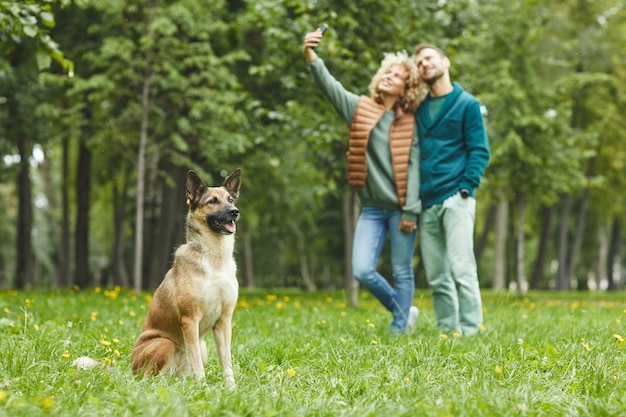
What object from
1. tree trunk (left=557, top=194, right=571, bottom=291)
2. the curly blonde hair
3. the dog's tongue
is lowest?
tree trunk (left=557, top=194, right=571, bottom=291)

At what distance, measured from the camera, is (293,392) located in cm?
363

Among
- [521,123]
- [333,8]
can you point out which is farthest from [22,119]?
[521,123]

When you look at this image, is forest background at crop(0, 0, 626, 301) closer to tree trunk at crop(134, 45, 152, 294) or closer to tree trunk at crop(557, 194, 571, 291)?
tree trunk at crop(134, 45, 152, 294)

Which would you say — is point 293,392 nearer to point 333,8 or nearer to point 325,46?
point 325,46

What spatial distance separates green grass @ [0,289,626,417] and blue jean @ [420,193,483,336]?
0.90 ft

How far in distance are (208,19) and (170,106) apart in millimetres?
2714

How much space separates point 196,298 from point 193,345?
29 centimetres

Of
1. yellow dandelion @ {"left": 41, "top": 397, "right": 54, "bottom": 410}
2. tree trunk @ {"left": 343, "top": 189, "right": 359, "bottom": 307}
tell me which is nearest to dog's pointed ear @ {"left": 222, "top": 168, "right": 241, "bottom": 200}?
yellow dandelion @ {"left": 41, "top": 397, "right": 54, "bottom": 410}

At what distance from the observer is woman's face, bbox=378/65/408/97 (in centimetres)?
631

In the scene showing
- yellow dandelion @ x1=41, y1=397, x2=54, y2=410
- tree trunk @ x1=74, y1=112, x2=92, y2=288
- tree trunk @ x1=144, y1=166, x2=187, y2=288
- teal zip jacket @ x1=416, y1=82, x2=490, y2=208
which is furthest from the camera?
tree trunk @ x1=74, y1=112, x2=92, y2=288

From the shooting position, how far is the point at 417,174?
6320 millimetres

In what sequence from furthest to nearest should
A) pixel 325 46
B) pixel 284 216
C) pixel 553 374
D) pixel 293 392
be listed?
pixel 284 216 < pixel 325 46 < pixel 553 374 < pixel 293 392

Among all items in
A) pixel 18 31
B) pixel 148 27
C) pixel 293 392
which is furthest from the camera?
pixel 148 27

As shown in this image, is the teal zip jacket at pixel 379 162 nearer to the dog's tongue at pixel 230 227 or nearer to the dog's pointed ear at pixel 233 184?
the dog's pointed ear at pixel 233 184
